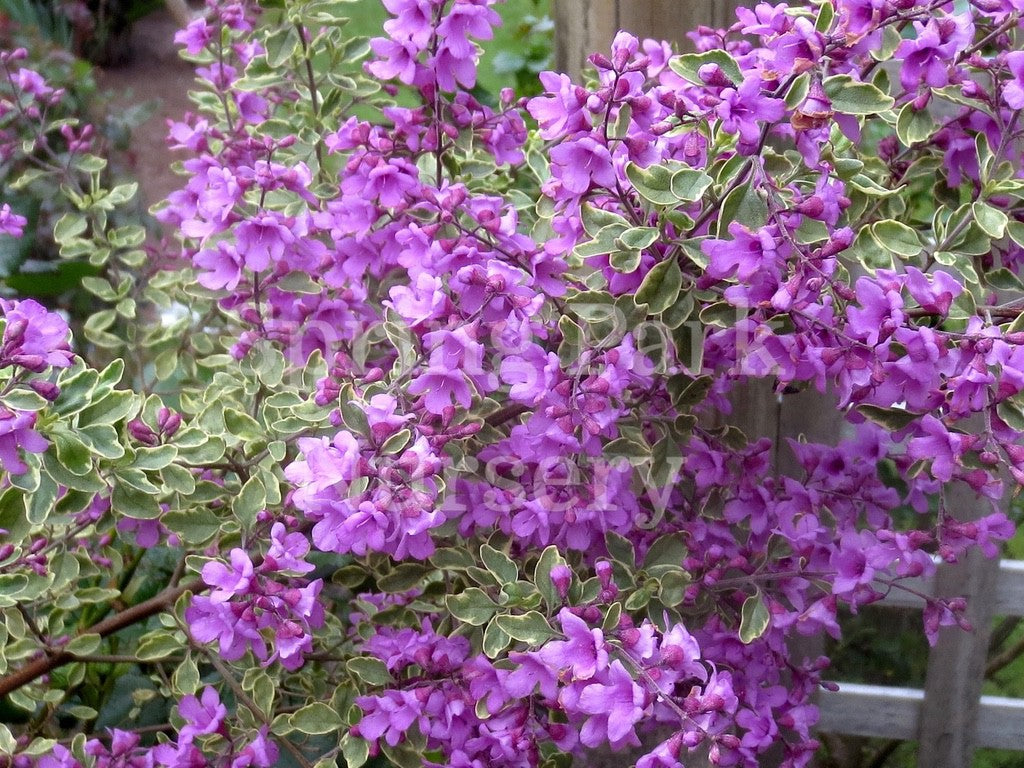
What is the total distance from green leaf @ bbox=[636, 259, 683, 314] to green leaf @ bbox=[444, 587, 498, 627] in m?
0.36

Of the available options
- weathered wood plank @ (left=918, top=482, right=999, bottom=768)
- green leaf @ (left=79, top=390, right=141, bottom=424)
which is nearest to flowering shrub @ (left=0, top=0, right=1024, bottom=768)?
green leaf @ (left=79, top=390, right=141, bottom=424)

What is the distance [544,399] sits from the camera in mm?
1056

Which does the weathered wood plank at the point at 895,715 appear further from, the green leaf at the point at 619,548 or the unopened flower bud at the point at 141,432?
the unopened flower bud at the point at 141,432

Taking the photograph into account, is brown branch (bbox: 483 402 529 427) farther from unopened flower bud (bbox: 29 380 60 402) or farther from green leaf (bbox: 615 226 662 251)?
unopened flower bud (bbox: 29 380 60 402)

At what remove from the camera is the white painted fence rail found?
1813 mm

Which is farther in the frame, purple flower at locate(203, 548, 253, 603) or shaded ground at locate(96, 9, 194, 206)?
shaded ground at locate(96, 9, 194, 206)

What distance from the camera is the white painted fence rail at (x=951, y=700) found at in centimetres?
181

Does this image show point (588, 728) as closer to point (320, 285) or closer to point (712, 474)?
point (712, 474)

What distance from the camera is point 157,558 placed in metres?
1.68

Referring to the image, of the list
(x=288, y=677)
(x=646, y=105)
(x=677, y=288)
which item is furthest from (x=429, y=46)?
(x=288, y=677)

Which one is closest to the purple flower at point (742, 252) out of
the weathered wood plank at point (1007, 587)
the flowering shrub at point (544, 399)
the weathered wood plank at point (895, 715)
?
the flowering shrub at point (544, 399)

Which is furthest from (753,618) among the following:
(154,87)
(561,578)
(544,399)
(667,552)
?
(154,87)

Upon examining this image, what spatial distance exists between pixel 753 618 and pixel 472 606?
32cm

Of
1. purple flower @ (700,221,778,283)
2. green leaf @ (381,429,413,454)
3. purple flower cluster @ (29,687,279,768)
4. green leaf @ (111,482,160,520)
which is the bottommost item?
purple flower cluster @ (29,687,279,768)
